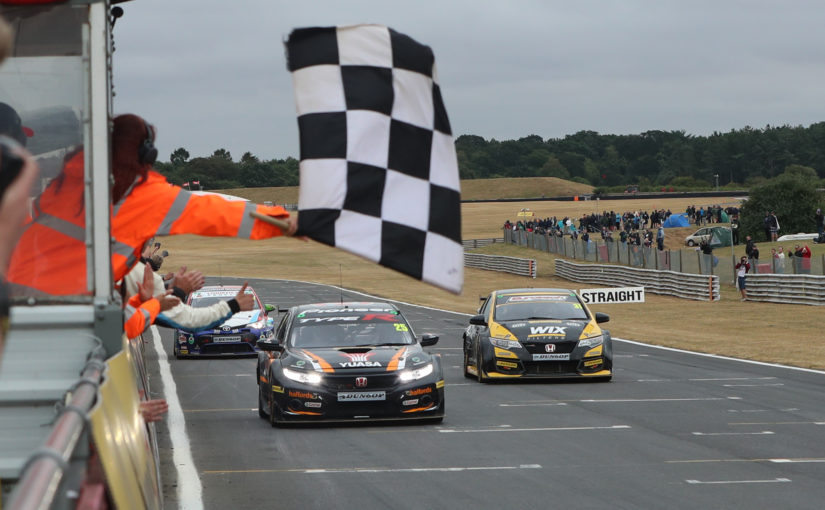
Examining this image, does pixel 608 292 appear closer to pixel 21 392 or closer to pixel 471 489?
pixel 471 489

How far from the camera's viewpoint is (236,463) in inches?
485

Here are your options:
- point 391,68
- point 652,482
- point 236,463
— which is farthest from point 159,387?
point 391,68

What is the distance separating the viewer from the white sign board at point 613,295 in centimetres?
3456

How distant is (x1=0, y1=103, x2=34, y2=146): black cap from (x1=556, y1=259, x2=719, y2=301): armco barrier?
43.2 meters

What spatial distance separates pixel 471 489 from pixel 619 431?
14.1 ft

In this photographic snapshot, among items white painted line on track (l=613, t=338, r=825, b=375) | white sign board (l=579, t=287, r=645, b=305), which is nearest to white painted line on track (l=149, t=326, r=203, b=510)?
→ white painted line on track (l=613, t=338, r=825, b=375)

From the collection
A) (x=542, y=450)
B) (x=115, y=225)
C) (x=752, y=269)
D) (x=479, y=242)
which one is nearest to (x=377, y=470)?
(x=542, y=450)

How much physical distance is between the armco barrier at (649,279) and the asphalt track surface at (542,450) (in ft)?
84.3

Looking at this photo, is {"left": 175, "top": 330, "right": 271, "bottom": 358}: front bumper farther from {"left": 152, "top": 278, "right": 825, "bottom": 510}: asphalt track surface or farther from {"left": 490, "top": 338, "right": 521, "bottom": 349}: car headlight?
{"left": 490, "top": 338, "right": 521, "bottom": 349}: car headlight

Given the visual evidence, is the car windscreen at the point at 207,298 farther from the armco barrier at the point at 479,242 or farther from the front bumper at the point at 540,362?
the armco barrier at the point at 479,242

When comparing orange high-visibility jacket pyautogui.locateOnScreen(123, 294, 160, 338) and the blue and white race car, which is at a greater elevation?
orange high-visibility jacket pyautogui.locateOnScreen(123, 294, 160, 338)

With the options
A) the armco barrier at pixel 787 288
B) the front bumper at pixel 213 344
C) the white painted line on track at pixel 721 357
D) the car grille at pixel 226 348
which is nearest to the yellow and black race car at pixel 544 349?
the white painted line on track at pixel 721 357

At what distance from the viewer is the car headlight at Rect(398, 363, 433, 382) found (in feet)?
50.8

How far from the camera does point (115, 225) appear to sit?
4664mm
